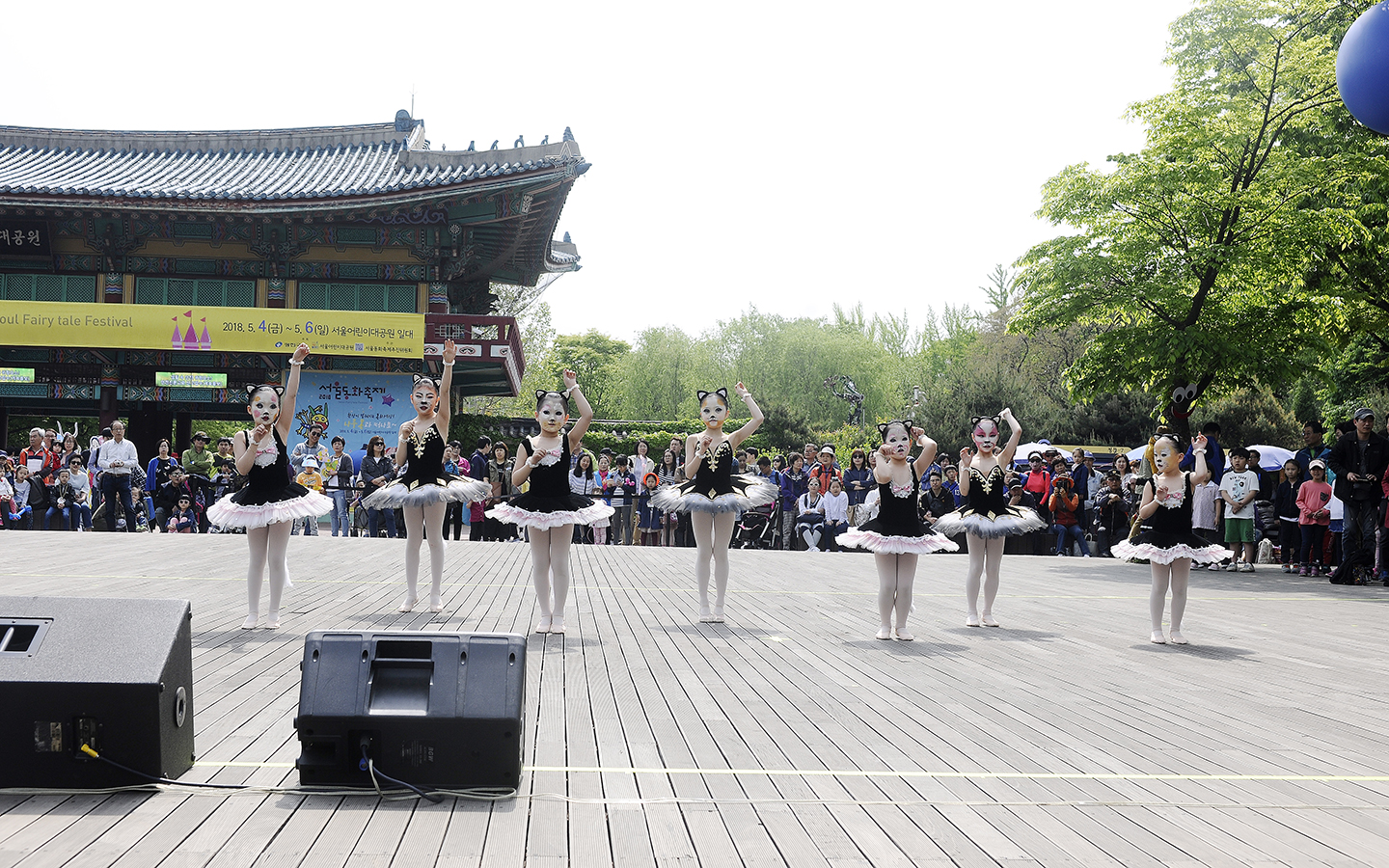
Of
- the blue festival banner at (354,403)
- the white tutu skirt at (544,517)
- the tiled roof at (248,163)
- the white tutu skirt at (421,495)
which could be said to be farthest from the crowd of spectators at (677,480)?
the white tutu skirt at (544,517)

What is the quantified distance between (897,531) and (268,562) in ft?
16.9

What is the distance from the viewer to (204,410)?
25891mm

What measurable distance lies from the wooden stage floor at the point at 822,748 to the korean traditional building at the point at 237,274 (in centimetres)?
1419

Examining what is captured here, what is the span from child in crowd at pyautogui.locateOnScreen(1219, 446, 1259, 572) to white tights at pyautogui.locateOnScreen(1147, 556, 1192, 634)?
29.3 ft

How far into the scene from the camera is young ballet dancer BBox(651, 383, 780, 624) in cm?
933

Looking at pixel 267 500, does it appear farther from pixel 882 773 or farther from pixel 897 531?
pixel 882 773

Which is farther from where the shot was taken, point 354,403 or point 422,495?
point 354,403

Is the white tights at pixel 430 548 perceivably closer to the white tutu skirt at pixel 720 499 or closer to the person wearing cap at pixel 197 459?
the white tutu skirt at pixel 720 499

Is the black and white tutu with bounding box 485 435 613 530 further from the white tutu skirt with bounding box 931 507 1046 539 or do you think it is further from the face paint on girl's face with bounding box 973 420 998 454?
the face paint on girl's face with bounding box 973 420 998 454

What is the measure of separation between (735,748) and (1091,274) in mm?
14516

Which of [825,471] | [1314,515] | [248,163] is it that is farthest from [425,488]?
[248,163]

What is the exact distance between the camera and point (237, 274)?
2538 cm

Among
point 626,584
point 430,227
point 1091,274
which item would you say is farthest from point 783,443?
point 626,584

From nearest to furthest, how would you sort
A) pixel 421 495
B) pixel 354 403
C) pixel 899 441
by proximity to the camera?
pixel 899 441 < pixel 421 495 < pixel 354 403
